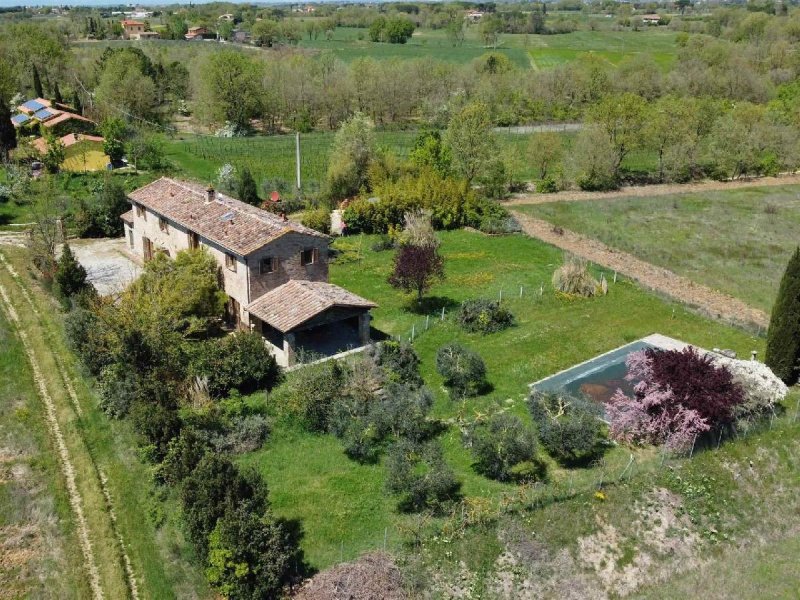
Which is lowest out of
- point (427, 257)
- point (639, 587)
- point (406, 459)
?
point (639, 587)

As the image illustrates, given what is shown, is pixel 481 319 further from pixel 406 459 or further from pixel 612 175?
pixel 612 175

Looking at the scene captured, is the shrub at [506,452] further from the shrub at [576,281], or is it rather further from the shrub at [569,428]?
the shrub at [576,281]

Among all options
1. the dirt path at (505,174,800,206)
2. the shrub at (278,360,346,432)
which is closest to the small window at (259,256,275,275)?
the shrub at (278,360,346,432)

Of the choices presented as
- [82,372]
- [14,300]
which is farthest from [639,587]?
[14,300]

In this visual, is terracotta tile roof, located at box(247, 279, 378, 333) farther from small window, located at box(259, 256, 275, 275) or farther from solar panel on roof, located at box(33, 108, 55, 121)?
solar panel on roof, located at box(33, 108, 55, 121)

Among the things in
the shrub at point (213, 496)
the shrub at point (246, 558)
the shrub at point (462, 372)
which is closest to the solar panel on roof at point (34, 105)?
the shrub at point (462, 372)

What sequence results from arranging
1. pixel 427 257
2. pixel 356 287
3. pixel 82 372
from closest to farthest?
pixel 82 372 → pixel 427 257 → pixel 356 287

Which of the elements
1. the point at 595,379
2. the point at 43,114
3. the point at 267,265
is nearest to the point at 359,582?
the point at 595,379
